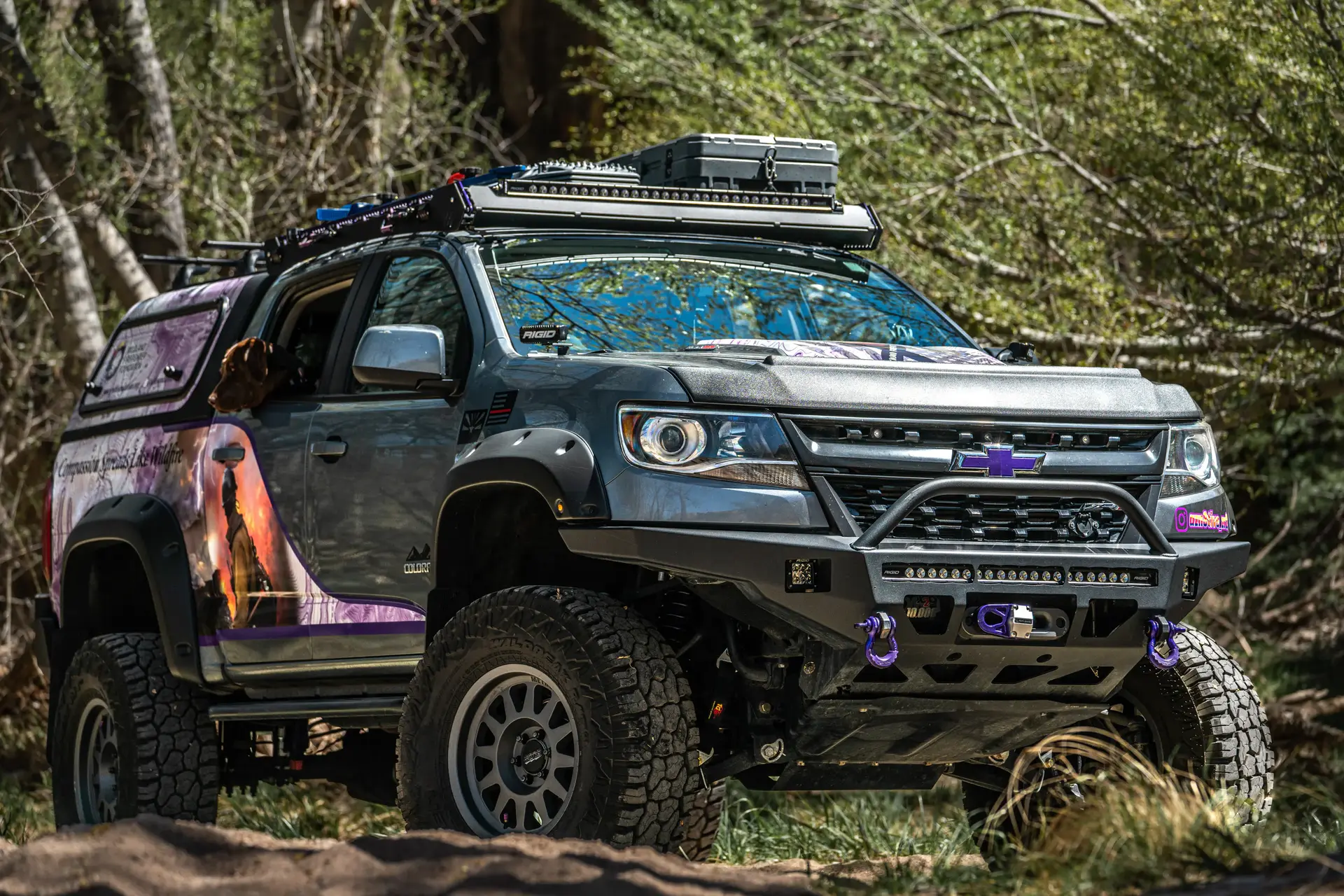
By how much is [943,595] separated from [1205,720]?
52.8 inches

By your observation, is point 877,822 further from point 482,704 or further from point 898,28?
point 898,28

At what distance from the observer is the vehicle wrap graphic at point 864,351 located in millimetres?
5969

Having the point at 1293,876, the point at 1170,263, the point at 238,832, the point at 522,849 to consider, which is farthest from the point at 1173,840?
the point at 1170,263

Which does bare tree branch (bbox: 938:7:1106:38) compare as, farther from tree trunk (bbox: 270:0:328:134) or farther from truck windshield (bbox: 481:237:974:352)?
truck windshield (bbox: 481:237:974:352)

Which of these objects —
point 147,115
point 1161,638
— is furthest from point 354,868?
point 147,115

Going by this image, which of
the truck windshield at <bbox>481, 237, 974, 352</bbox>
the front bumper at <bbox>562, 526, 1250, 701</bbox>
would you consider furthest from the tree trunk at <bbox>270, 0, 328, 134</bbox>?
the front bumper at <bbox>562, 526, 1250, 701</bbox>

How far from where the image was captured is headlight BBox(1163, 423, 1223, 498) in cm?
578

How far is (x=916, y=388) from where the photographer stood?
539cm

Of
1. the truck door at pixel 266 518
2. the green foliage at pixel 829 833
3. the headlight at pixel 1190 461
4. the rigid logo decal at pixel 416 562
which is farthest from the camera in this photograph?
the green foliage at pixel 829 833

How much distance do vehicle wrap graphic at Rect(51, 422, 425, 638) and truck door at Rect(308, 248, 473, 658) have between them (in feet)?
0.19

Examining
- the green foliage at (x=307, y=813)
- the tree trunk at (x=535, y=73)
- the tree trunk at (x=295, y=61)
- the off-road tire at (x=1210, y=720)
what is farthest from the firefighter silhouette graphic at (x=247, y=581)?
the tree trunk at (x=535, y=73)

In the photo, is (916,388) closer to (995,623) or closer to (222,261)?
(995,623)

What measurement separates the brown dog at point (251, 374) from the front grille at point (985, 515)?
8.25 feet

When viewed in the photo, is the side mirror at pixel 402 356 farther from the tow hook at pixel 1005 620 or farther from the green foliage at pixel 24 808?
the green foliage at pixel 24 808
